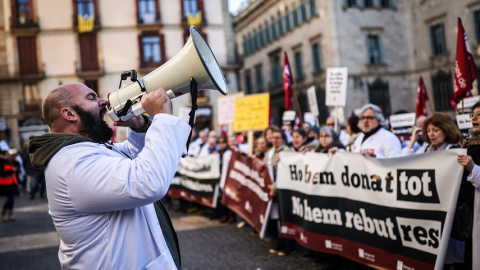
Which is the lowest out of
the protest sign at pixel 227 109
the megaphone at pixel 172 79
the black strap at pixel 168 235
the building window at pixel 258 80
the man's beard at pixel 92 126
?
the black strap at pixel 168 235

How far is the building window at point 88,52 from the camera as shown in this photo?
34.8 m

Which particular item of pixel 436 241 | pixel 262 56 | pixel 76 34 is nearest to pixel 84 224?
pixel 436 241

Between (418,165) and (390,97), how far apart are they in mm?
30264

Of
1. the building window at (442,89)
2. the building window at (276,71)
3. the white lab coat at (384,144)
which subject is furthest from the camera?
the building window at (276,71)

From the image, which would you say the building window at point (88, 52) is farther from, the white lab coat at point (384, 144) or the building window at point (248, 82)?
the white lab coat at point (384, 144)

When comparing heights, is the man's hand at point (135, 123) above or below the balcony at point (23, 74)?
below

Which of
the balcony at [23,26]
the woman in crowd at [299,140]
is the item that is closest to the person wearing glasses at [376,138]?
the woman in crowd at [299,140]

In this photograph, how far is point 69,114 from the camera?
91.7 inches

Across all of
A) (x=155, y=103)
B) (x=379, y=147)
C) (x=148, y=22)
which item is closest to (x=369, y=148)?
(x=379, y=147)

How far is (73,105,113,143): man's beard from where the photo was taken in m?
2.34

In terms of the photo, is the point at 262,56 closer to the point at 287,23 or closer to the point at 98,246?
the point at 287,23

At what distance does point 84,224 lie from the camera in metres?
2.19

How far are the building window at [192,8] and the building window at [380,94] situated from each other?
12.6 meters

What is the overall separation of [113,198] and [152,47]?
34.4m
